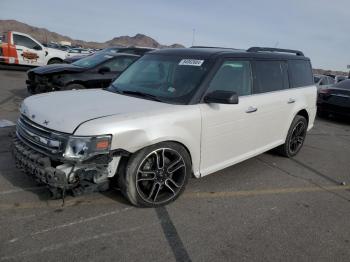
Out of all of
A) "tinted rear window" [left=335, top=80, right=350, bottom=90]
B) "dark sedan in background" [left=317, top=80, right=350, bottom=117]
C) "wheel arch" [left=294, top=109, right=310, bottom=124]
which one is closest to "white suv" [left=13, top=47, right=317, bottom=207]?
"wheel arch" [left=294, top=109, right=310, bottom=124]

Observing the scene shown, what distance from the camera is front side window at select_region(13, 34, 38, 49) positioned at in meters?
16.0

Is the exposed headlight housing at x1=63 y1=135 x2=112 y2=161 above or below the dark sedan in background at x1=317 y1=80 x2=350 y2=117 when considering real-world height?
above

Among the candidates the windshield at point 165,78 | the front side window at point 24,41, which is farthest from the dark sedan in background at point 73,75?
the front side window at point 24,41

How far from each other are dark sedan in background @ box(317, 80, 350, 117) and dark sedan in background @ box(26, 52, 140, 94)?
6.11m

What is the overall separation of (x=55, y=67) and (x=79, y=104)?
213 inches

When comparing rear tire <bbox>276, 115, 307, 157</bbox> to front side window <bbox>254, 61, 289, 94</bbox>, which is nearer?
front side window <bbox>254, 61, 289, 94</bbox>

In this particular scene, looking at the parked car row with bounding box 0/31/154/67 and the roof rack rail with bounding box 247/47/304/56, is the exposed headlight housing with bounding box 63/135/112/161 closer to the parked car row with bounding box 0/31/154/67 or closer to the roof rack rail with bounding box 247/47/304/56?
the roof rack rail with bounding box 247/47/304/56

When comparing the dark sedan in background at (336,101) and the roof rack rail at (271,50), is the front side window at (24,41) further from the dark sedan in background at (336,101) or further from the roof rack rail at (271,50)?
the roof rack rail at (271,50)

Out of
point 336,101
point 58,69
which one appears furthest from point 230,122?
point 336,101

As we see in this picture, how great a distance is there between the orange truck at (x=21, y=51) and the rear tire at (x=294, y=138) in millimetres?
13456

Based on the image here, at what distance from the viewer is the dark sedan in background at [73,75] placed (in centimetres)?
861

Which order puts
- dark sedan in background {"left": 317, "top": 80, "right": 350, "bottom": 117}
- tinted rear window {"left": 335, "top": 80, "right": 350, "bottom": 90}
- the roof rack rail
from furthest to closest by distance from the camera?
tinted rear window {"left": 335, "top": 80, "right": 350, "bottom": 90} → dark sedan in background {"left": 317, "top": 80, "right": 350, "bottom": 117} → the roof rack rail

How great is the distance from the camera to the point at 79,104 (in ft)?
12.9

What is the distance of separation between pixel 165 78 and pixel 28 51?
13.6 m
